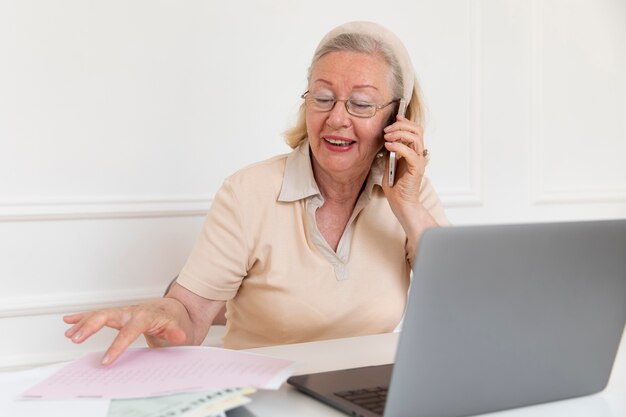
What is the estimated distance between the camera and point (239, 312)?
1892 mm

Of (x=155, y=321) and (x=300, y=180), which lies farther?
(x=300, y=180)

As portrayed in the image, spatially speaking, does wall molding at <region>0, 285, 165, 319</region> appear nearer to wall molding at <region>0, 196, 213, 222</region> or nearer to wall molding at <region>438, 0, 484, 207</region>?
wall molding at <region>0, 196, 213, 222</region>

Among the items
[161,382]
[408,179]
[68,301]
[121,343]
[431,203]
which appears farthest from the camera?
[68,301]

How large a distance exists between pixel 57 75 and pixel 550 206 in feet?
7.31

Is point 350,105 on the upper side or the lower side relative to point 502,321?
upper

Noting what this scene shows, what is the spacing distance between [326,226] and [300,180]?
13cm

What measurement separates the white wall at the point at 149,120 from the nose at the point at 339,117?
0.96 metres

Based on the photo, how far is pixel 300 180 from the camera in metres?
1.85

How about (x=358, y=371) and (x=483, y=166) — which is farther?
(x=483, y=166)

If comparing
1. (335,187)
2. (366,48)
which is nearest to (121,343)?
(335,187)

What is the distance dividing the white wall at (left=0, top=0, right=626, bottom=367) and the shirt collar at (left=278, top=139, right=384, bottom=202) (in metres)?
0.82

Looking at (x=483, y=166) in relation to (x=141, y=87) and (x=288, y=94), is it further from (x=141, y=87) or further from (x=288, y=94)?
(x=141, y=87)

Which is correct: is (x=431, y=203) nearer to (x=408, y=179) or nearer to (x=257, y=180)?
(x=408, y=179)

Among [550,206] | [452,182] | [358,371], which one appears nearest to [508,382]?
[358,371]
